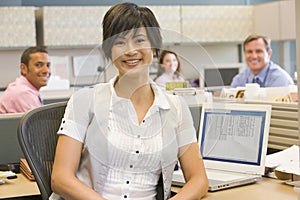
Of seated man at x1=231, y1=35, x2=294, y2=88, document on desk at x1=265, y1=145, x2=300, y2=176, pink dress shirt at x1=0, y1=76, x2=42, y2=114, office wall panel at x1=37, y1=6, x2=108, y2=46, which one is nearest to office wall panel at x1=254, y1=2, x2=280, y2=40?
seated man at x1=231, y1=35, x2=294, y2=88

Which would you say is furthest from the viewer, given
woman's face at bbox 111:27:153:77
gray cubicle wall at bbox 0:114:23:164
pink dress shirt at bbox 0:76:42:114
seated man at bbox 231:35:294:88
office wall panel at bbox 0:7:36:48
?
office wall panel at bbox 0:7:36:48

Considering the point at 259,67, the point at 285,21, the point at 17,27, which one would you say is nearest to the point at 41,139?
the point at 259,67

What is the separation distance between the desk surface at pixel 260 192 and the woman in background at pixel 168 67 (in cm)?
38

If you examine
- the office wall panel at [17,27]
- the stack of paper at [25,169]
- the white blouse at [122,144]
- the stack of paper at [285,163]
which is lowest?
the stack of paper at [25,169]

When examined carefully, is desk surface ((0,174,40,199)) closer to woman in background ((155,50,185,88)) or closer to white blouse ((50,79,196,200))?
white blouse ((50,79,196,200))

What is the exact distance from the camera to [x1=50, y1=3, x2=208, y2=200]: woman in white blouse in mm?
1602

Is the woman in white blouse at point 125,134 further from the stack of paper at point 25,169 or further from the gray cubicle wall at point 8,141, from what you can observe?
the gray cubicle wall at point 8,141

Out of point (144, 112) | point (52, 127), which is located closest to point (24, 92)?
point (52, 127)

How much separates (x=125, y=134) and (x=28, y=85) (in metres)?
2.00

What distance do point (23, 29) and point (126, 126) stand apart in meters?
3.53

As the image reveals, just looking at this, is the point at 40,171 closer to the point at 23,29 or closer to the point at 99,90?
the point at 99,90

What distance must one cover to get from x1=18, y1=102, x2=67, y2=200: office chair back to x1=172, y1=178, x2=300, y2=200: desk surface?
0.42m

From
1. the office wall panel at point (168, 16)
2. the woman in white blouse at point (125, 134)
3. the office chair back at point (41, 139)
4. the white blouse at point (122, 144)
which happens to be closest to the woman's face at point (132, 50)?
the woman in white blouse at point (125, 134)

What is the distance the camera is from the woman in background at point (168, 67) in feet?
5.55
